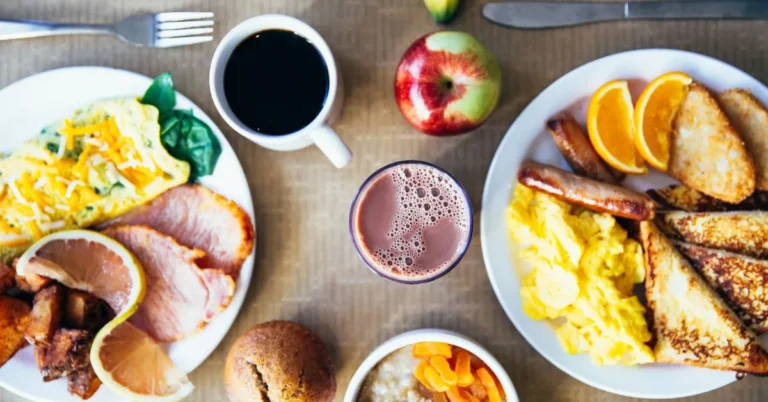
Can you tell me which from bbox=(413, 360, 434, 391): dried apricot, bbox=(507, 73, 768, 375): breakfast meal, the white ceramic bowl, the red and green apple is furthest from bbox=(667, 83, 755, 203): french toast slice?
bbox=(413, 360, 434, 391): dried apricot

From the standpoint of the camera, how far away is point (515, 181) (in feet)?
4.59

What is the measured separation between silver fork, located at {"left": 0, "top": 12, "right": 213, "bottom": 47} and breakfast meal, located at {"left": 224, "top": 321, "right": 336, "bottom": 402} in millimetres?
686

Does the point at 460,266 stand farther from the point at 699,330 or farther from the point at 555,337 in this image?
the point at 699,330

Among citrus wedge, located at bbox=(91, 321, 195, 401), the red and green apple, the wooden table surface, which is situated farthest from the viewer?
the wooden table surface

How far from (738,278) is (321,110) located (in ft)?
3.05

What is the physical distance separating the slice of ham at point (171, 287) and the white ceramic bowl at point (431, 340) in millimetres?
340

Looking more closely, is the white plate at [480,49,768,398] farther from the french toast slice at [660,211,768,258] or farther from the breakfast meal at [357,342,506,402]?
the french toast slice at [660,211,768,258]

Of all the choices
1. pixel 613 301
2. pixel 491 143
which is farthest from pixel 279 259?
pixel 613 301

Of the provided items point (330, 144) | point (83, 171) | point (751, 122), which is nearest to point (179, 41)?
point (83, 171)

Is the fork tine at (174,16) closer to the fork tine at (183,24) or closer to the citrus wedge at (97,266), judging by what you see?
the fork tine at (183,24)

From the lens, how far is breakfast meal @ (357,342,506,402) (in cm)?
132

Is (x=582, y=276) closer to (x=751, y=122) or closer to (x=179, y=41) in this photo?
(x=751, y=122)

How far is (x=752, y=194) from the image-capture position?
4.58 feet

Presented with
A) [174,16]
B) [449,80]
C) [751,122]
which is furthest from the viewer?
[174,16]
